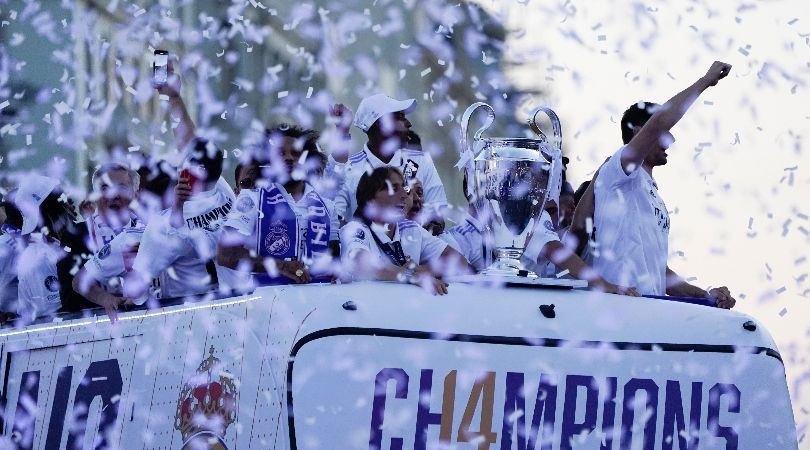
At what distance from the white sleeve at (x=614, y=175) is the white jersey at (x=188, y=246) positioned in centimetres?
158

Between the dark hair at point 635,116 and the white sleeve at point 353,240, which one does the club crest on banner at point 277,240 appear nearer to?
the white sleeve at point 353,240

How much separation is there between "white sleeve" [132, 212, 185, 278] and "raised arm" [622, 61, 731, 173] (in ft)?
6.26

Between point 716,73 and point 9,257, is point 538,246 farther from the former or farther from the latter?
point 9,257

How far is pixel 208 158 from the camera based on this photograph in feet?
24.0

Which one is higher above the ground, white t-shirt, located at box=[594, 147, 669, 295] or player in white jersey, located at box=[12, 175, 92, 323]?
white t-shirt, located at box=[594, 147, 669, 295]

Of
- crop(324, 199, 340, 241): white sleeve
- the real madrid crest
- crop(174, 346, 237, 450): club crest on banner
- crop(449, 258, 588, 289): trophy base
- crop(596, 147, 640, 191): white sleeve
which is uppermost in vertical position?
crop(596, 147, 640, 191): white sleeve

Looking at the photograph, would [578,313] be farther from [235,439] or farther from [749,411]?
[235,439]

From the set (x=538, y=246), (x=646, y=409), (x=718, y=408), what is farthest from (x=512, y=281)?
(x=538, y=246)

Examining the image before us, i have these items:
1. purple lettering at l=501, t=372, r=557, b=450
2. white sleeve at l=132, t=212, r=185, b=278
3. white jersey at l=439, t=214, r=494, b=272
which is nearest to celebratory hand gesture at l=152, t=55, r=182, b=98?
white sleeve at l=132, t=212, r=185, b=278

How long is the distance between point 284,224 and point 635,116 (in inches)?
65.9

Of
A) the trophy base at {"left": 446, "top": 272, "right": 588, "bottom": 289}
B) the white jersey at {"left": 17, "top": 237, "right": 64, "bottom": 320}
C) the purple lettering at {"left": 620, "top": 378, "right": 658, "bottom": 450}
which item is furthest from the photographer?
the white jersey at {"left": 17, "top": 237, "right": 64, "bottom": 320}

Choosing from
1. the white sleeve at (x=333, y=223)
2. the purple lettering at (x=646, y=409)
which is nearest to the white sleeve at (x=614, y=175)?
the white sleeve at (x=333, y=223)

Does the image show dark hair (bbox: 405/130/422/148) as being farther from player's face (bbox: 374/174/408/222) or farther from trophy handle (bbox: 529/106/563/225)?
trophy handle (bbox: 529/106/563/225)

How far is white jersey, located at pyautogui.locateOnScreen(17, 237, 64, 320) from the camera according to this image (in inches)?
327
